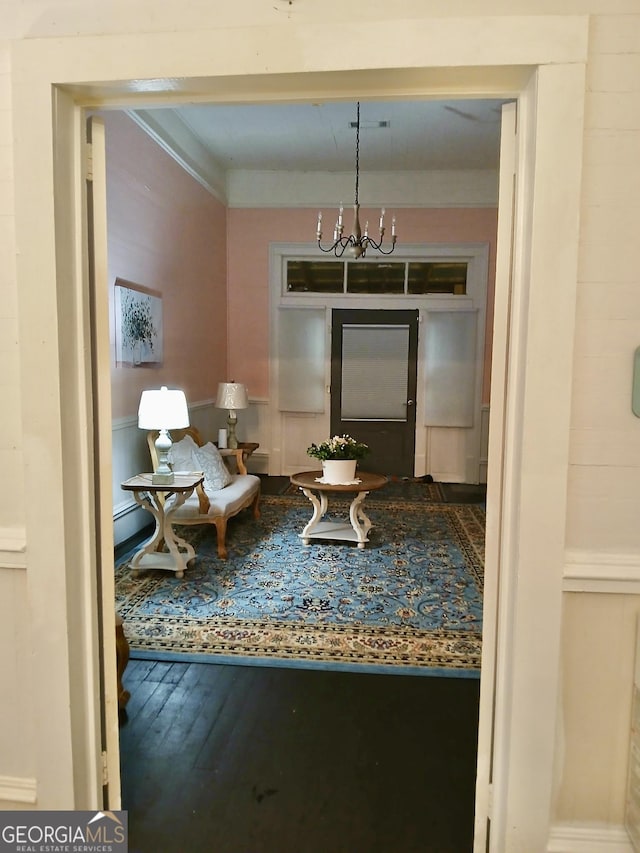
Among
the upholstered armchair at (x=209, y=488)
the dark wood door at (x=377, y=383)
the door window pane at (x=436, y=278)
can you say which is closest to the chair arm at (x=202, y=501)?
the upholstered armchair at (x=209, y=488)

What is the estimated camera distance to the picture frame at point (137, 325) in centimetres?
418

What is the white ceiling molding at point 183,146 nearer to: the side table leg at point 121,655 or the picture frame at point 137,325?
the picture frame at point 137,325

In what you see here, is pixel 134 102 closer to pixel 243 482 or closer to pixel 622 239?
pixel 622 239

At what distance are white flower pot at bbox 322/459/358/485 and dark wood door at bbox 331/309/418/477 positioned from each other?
266cm

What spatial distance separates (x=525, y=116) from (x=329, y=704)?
88.4 inches

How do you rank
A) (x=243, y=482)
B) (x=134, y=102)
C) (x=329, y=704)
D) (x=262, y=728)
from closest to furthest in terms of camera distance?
(x=134, y=102) < (x=262, y=728) < (x=329, y=704) < (x=243, y=482)

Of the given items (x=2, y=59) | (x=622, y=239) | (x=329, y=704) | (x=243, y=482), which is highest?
(x=2, y=59)

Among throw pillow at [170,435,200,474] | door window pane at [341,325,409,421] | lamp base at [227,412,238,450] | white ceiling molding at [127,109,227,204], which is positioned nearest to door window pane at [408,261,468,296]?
door window pane at [341,325,409,421]

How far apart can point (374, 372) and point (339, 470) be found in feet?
9.37

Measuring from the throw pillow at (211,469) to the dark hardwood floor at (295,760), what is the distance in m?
2.09

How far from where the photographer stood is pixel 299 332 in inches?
281

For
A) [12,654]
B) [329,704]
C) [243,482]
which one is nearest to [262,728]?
[329,704]

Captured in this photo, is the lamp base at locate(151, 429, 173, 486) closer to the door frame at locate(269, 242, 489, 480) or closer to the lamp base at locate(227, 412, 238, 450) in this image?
the lamp base at locate(227, 412, 238, 450)

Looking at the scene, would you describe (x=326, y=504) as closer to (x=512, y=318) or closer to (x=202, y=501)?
(x=202, y=501)
